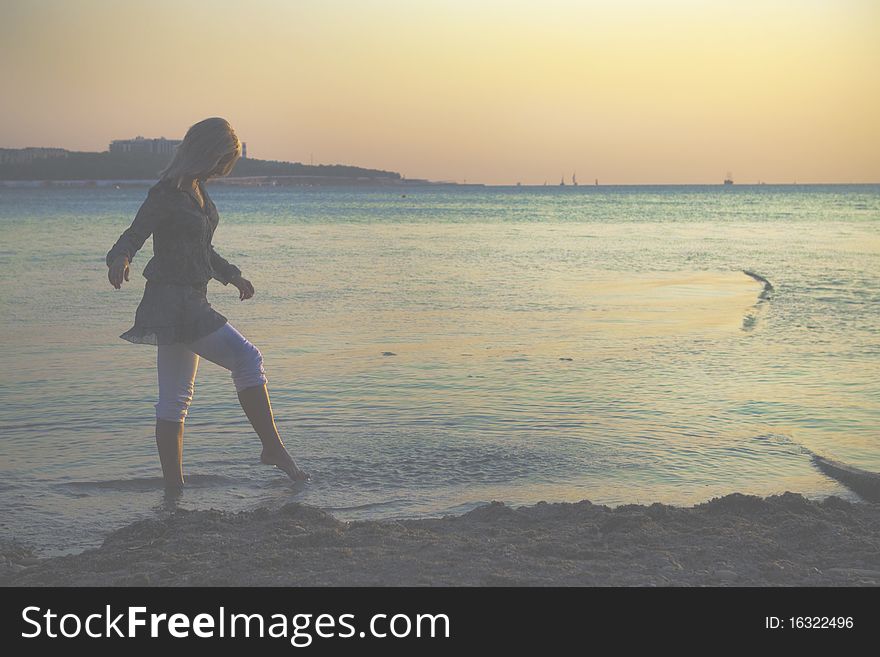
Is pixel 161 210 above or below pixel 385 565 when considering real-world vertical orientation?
above

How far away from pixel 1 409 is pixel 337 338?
408cm

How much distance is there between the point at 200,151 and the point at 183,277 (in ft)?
1.91

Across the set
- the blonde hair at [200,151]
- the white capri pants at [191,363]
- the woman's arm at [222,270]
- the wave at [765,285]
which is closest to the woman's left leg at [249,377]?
the white capri pants at [191,363]

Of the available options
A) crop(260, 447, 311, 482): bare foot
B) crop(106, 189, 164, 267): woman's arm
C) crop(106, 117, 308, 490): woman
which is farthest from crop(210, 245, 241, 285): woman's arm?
crop(260, 447, 311, 482): bare foot

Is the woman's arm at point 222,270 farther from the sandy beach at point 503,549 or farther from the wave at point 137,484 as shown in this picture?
the sandy beach at point 503,549

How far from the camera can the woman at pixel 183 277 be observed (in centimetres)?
479

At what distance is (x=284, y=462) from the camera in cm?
532

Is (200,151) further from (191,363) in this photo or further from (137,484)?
(137,484)

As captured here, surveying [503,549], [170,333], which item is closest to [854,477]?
[503,549]

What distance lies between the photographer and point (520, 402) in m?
7.39

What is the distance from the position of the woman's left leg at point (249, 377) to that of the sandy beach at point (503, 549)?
766 millimetres

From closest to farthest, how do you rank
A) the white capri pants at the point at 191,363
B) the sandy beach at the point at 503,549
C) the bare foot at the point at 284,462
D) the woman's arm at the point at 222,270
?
1. the sandy beach at the point at 503,549
2. the white capri pants at the point at 191,363
3. the woman's arm at the point at 222,270
4. the bare foot at the point at 284,462
